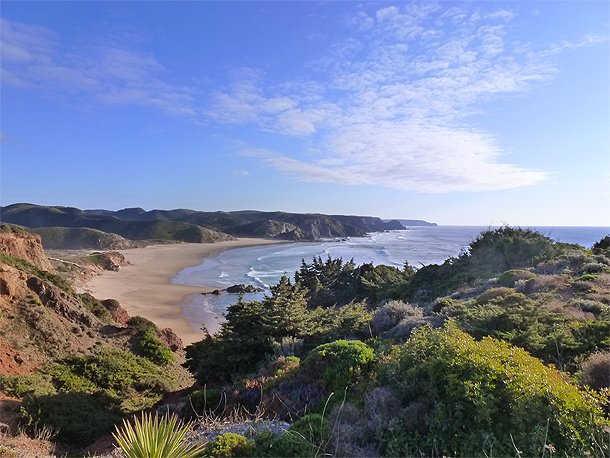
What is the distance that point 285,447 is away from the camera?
3.93m

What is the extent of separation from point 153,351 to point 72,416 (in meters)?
7.04

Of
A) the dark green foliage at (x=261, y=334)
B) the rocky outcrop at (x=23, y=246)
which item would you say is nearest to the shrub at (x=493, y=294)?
the dark green foliage at (x=261, y=334)

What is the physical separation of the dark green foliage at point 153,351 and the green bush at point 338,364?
11222mm

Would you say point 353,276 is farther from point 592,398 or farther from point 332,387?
point 592,398

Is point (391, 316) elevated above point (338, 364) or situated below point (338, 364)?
below

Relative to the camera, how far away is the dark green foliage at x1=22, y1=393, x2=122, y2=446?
751 centimetres

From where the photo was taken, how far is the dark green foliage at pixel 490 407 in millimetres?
3334

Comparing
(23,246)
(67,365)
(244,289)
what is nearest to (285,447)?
(67,365)

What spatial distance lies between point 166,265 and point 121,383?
44607mm

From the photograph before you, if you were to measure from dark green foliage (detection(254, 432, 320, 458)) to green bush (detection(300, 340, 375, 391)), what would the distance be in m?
1.63

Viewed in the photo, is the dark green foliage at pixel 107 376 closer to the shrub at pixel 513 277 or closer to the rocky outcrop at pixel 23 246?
the rocky outcrop at pixel 23 246

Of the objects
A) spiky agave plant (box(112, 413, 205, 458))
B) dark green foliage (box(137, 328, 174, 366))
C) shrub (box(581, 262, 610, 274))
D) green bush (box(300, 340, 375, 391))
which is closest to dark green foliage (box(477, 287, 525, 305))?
shrub (box(581, 262, 610, 274))

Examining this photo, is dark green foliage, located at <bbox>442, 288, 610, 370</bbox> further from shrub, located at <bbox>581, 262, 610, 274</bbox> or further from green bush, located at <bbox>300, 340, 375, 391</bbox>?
shrub, located at <bbox>581, 262, 610, 274</bbox>

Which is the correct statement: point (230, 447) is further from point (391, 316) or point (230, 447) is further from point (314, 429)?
point (391, 316)
